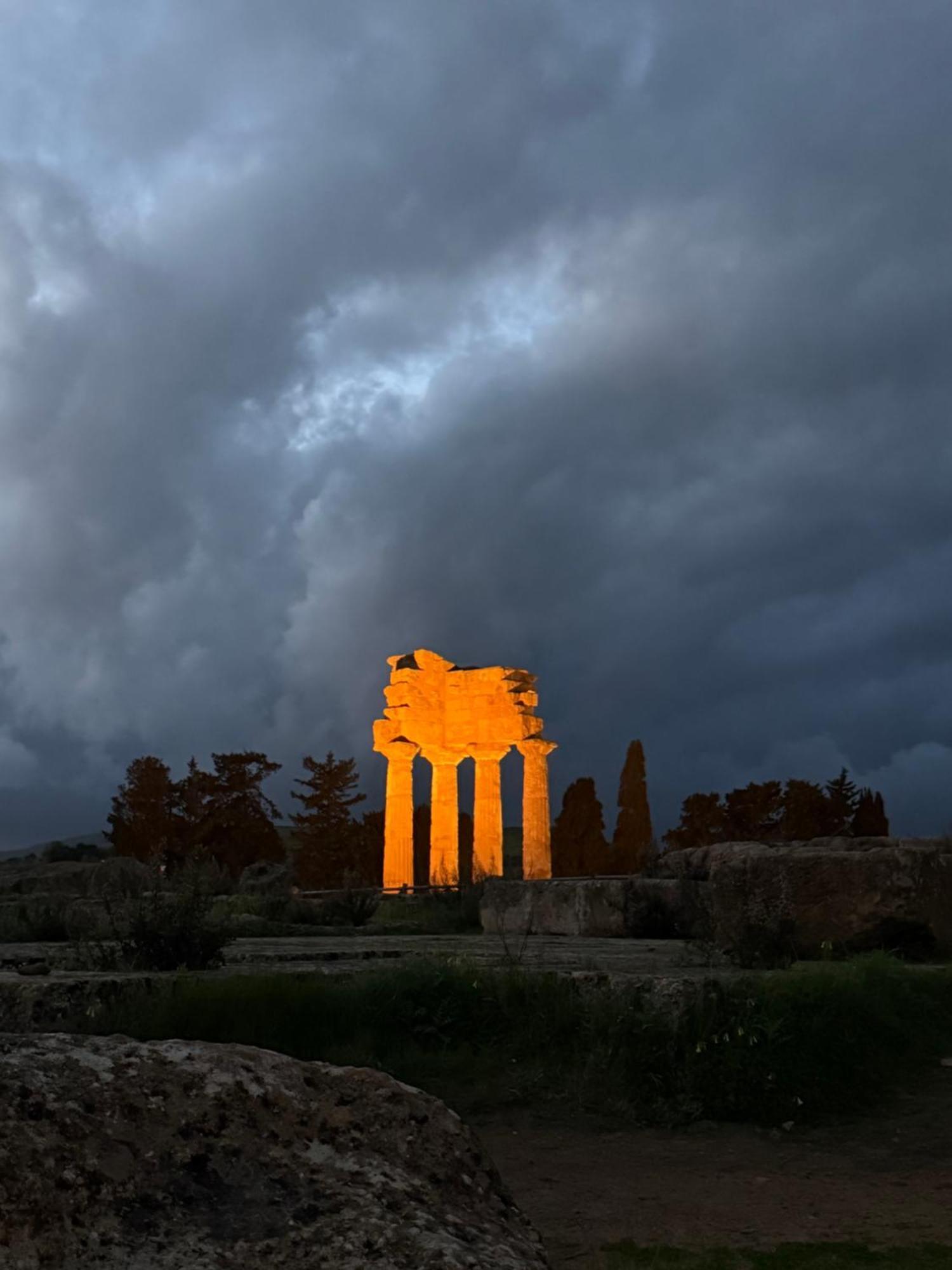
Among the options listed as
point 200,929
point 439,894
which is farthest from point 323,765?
point 200,929

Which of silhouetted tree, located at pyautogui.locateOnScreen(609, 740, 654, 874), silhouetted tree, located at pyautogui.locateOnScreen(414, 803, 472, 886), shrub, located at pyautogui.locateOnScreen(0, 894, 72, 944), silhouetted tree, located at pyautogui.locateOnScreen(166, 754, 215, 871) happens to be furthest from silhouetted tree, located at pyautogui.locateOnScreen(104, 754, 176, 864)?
shrub, located at pyautogui.locateOnScreen(0, 894, 72, 944)

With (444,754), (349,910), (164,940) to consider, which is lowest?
(164,940)

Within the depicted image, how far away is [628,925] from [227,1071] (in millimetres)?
9947

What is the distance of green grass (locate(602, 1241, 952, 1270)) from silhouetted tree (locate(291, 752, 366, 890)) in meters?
41.3

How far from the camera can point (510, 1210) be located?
1934 millimetres

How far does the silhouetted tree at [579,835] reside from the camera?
160ft

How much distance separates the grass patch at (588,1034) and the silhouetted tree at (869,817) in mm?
33688

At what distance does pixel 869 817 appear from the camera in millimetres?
39031

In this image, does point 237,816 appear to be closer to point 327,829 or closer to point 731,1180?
point 327,829

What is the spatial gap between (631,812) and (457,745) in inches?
792

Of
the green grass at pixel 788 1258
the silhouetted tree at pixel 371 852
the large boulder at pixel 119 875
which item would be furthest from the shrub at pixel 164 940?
the silhouetted tree at pixel 371 852

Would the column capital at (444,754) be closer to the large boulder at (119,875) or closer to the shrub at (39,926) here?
the large boulder at (119,875)

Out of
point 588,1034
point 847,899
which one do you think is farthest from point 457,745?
point 588,1034

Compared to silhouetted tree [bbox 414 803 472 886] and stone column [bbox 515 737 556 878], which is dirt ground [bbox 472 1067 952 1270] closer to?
stone column [bbox 515 737 556 878]
